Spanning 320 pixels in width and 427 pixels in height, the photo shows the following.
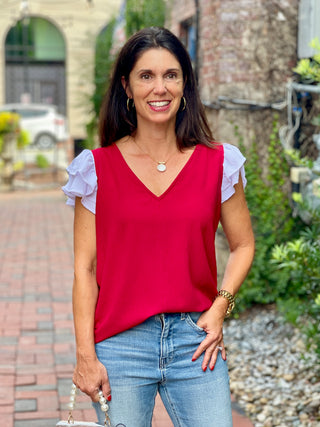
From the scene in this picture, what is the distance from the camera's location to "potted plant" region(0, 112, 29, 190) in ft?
51.5

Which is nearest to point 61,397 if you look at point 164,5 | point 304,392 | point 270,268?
point 304,392

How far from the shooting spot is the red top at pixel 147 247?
2127mm

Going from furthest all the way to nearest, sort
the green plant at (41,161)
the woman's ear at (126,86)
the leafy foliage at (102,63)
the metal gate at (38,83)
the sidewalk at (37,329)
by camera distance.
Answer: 1. the metal gate at (38,83)
2. the green plant at (41,161)
3. the leafy foliage at (102,63)
4. the sidewalk at (37,329)
5. the woman's ear at (126,86)

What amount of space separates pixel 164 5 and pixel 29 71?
62.1 ft

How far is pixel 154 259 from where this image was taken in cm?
213

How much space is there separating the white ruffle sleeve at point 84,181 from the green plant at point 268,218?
3.22m

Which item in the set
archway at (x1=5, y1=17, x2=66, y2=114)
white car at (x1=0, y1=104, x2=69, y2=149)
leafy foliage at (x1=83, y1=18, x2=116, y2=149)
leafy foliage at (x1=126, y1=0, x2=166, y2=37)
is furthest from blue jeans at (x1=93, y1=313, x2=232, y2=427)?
archway at (x1=5, y1=17, x2=66, y2=114)

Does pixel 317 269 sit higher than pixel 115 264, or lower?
lower

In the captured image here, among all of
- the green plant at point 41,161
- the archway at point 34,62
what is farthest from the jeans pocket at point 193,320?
the archway at point 34,62

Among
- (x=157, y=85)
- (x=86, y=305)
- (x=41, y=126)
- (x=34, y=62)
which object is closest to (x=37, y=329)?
(x=86, y=305)

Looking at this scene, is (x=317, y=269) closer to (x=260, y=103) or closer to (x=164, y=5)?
(x=260, y=103)

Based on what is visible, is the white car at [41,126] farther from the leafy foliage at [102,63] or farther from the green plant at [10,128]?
the leafy foliage at [102,63]

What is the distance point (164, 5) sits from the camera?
968cm

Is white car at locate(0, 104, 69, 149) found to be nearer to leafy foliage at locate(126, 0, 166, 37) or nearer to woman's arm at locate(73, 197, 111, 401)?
leafy foliage at locate(126, 0, 166, 37)
